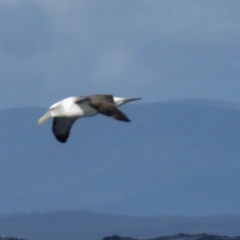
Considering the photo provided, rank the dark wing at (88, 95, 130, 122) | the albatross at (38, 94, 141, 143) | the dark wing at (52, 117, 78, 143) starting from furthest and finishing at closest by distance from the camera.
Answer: the dark wing at (52, 117, 78, 143), the albatross at (38, 94, 141, 143), the dark wing at (88, 95, 130, 122)

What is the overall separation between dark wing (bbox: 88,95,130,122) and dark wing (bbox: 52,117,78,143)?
3.40m

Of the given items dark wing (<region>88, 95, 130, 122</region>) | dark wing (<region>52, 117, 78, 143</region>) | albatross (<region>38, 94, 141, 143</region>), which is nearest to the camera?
dark wing (<region>88, 95, 130, 122</region>)

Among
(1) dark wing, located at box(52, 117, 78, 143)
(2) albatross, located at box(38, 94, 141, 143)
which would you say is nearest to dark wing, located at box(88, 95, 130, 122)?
(2) albatross, located at box(38, 94, 141, 143)

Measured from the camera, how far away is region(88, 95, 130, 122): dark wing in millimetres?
25016

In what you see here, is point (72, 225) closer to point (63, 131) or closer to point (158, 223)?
point (158, 223)

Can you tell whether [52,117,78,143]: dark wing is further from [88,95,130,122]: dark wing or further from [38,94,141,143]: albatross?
[88,95,130,122]: dark wing

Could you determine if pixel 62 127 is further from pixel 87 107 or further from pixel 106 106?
pixel 106 106

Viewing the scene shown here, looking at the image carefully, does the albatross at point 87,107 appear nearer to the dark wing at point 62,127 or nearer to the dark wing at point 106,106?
the dark wing at point 106,106

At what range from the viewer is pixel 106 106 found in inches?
1011

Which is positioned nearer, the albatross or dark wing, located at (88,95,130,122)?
dark wing, located at (88,95,130,122)

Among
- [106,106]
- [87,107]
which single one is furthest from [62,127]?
[106,106]

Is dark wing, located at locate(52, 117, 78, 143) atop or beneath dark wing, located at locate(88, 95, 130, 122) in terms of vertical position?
atop

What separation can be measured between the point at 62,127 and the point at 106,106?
462 cm

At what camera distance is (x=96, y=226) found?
11562 centimetres
